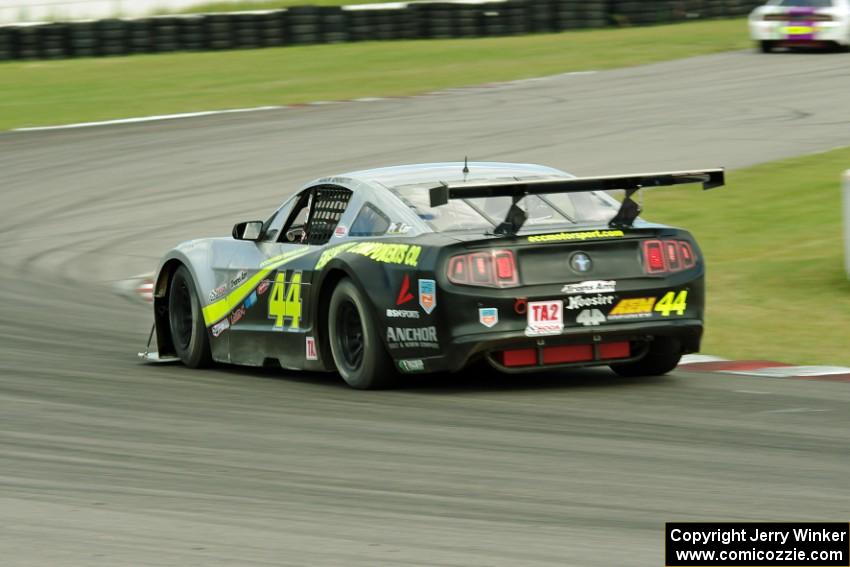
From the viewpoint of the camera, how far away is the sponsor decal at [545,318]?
7.79 metres

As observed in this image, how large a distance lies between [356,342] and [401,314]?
1.79 feet

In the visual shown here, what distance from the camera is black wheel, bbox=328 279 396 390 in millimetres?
8070

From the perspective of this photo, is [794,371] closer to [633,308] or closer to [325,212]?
[633,308]

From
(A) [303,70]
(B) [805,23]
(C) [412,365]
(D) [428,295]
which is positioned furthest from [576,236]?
(B) [805,23]

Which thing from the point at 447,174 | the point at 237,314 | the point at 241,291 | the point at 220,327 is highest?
the point at 447,174

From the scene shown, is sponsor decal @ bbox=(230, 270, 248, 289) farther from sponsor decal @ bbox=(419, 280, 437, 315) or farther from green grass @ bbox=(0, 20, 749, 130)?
green grass @ bbox=(0, 20, 749, 130)

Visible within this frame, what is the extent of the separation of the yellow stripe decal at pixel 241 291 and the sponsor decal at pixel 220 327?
2 cm

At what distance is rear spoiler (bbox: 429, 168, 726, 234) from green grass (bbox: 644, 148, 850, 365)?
182 cm

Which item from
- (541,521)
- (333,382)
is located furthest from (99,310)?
(541,521)

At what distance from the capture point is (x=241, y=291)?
9383 millimetres

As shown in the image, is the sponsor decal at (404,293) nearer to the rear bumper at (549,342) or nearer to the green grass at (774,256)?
the rear bumper at (549,342)

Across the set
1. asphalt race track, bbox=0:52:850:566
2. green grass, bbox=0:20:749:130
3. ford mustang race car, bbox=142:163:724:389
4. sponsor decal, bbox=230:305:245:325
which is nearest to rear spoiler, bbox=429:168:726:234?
ford mustang race car, bbox=142:163:724:389

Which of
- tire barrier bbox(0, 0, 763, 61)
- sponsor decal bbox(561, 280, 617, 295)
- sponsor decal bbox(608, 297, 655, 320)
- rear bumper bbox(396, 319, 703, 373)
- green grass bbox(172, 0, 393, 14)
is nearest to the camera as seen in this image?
rear bumper bbox(396, 319, 703, 373)

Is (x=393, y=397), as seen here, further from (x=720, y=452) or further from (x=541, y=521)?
(x=541, y=521)
